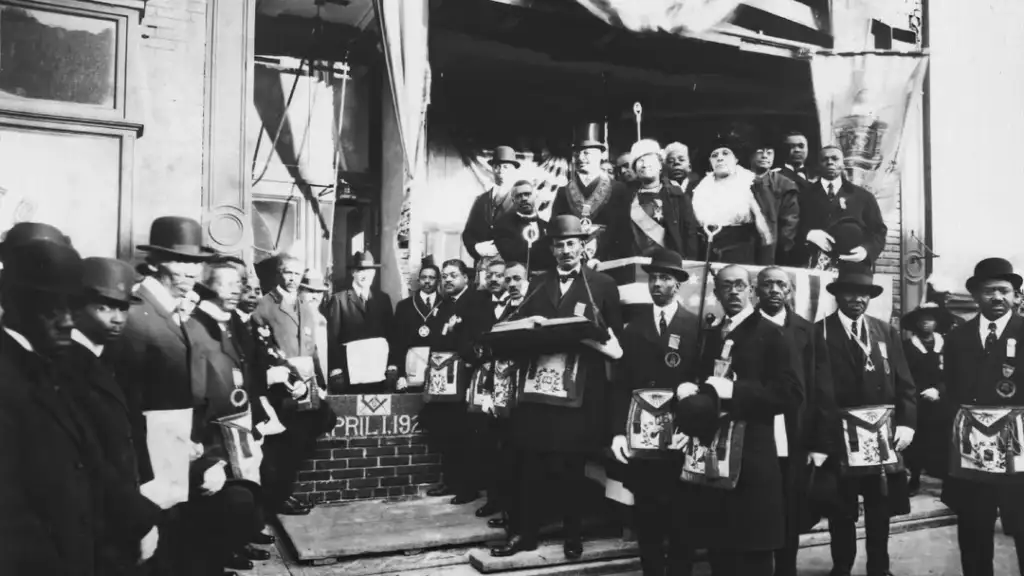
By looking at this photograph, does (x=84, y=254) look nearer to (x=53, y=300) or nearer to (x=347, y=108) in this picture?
(x=53, y=300)

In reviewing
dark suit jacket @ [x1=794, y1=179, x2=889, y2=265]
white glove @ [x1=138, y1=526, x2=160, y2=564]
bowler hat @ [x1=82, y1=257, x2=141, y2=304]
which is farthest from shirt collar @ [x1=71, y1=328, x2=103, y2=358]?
dark suit jacket @ [x1=794, y1=179, x2=889, y2=265]

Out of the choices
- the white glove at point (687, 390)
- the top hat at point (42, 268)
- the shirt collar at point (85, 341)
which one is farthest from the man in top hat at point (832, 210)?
the top hat at point (42, 268)

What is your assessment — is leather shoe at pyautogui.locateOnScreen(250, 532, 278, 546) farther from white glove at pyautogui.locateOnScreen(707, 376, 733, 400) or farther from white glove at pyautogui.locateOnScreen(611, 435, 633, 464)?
white glove at pyautogui.locateOnScreen(707, 376, 733, 400)

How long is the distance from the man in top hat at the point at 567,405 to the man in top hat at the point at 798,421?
1089mm

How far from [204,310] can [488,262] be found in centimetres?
296

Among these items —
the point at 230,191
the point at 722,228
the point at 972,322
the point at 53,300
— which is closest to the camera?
the point at 53,300

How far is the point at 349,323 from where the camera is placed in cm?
736

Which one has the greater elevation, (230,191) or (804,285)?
(230,191)

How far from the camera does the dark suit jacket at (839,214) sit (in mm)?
7047

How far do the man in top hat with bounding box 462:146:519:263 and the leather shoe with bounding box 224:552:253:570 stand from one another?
10.3ft

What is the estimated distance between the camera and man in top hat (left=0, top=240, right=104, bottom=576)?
2541 mm

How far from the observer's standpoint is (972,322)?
17.7 feet

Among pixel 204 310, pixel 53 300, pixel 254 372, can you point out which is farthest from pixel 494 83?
pixel 53 300

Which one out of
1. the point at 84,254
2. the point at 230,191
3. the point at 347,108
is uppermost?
the point at 347,108
